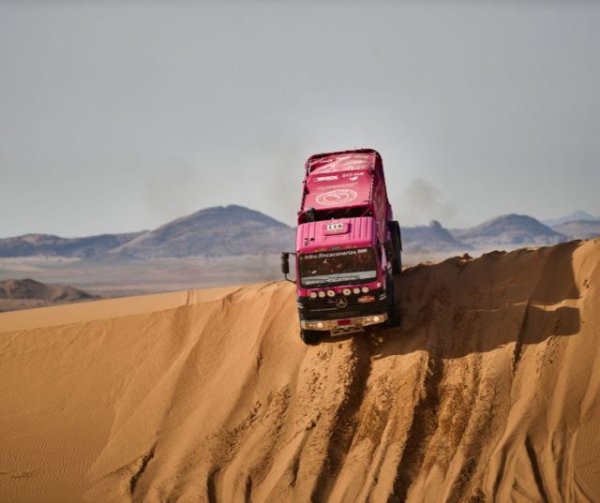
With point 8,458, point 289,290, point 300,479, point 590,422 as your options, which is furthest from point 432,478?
point 8,458

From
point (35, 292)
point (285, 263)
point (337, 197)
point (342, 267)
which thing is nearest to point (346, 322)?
point (342, 267)

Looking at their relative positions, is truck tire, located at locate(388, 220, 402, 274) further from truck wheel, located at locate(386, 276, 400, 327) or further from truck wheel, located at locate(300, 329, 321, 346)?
truck wheel, located at locate(300, 329, 321, 346)

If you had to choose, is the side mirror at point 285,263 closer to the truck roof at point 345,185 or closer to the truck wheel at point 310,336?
the truck roof at point 345,185

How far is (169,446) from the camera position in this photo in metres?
16.4

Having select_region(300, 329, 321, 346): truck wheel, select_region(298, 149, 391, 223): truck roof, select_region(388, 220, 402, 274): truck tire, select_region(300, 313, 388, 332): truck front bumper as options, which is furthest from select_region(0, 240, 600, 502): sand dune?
select_region(298, 149, 391, 223): truck roof

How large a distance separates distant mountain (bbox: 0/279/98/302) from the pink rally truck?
48336 mm

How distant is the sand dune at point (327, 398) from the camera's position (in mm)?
13977

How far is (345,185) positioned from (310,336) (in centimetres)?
434

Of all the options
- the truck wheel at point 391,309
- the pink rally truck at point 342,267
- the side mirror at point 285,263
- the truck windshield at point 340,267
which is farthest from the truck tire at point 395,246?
the side mirror at point 285,263

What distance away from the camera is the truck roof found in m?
Answer: 18.0

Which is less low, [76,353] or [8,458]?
[76,353]

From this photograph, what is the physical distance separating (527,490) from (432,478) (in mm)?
1822

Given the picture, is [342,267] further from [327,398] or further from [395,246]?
[395,246]

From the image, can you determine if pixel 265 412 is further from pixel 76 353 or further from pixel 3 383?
pixel 3 383
